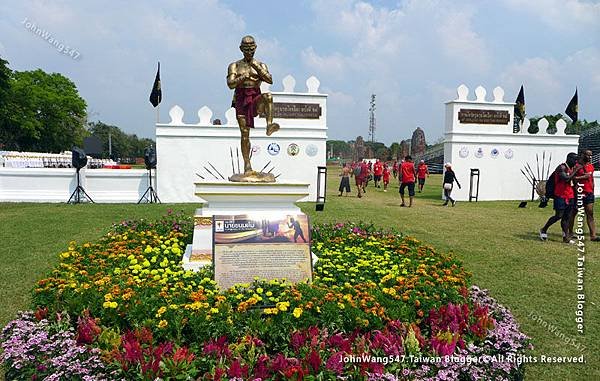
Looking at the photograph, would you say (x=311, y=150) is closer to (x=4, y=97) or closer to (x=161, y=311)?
(x=161, y=311)

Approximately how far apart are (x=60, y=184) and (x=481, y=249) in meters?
12.3

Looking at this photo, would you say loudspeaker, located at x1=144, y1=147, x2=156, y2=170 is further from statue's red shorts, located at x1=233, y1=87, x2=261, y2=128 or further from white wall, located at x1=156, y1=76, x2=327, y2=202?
statue's red shorts, located at x1=233, y1=87, x2=261, y2=128

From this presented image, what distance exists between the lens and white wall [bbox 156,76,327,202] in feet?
46.1

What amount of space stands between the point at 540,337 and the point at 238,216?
10.9ft

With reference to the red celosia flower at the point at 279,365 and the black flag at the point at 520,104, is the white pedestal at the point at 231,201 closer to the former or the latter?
the red celosia flower at the point at 279,365

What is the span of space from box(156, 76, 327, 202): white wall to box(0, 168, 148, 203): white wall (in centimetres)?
105

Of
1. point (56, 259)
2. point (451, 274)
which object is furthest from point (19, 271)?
point (451, 274)

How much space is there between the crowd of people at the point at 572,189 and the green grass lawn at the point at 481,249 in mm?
471

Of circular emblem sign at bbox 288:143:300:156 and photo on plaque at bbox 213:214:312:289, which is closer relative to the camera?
photo on plaque at bbox 213:214:312:289

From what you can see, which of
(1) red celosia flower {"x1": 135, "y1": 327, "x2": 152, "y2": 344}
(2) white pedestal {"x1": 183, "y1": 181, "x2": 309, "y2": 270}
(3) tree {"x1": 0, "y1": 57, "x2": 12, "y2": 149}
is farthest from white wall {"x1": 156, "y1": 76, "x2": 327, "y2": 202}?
(3) tree {"x1": 0, "y1": 57, "x2": 12, "y2": 149}

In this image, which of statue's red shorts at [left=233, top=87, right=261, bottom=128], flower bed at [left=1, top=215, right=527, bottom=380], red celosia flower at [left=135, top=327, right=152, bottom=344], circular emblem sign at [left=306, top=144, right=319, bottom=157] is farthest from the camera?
circular emblem sign at [left=306, top=144, right=319, bottom=157]

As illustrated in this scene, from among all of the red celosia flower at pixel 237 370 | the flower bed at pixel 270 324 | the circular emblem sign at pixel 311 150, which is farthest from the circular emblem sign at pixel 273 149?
the red celosia flower at pixel 237 370

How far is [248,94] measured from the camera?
590cm

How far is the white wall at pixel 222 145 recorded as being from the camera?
1404cm
